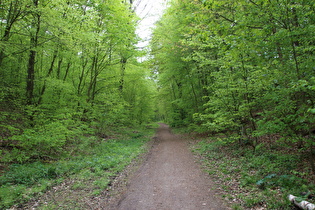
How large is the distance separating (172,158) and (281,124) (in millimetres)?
5590

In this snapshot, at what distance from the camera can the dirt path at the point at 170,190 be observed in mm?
4375

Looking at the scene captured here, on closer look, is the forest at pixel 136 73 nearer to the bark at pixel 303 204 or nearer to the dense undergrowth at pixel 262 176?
the dense undergrowth at pixel 262 176

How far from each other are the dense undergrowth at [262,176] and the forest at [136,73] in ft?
0.44

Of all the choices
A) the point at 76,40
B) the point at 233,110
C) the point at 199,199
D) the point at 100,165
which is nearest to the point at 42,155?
the point at 100,165

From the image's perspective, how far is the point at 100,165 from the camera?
7.46 meters

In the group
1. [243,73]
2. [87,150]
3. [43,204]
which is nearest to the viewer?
[43,204]

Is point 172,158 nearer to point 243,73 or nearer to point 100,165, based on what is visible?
point 100,165

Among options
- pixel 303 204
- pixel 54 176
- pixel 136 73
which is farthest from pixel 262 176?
pixel 136 73

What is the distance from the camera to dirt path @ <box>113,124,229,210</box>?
14.4ft

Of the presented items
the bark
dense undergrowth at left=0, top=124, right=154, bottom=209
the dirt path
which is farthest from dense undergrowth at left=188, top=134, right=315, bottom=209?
dense undergrowth at left=0, top=124, right=154, bottom=209

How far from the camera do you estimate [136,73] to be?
54.3 ft

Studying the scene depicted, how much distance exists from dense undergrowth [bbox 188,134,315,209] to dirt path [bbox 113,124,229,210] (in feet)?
1.70

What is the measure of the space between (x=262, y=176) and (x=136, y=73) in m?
13.6

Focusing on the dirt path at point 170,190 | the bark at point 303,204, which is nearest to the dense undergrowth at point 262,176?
the bark at point 303,204
